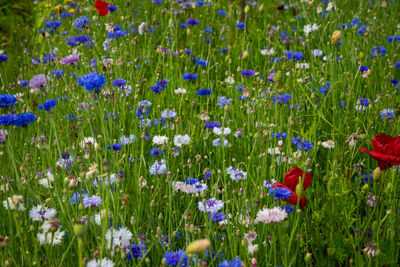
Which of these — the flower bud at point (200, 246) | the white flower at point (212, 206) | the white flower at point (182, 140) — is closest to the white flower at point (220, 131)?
the white flower at point (182, 140)

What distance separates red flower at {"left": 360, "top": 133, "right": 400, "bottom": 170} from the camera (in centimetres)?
105

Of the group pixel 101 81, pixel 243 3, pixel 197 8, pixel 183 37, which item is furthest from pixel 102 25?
pixel 101 81

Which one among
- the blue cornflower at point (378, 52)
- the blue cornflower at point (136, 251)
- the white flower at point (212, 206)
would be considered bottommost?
the blue cornflower at point (136, 251)

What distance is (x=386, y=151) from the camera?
1.08m

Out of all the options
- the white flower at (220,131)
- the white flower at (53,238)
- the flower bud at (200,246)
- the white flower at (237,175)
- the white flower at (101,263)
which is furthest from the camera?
the white flower at (220,131)

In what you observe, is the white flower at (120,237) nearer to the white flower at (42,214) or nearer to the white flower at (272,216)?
the white flower at (42,214)

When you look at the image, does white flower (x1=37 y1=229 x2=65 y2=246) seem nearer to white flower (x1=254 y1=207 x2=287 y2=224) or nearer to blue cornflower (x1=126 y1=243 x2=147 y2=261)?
blue cornflower (x1=126 y1=243 x2=147 y2=261)

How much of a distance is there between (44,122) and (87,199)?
1.05 metres

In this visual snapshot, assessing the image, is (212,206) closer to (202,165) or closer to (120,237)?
(120,237)

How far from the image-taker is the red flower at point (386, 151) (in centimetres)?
105

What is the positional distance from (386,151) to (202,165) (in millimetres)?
832

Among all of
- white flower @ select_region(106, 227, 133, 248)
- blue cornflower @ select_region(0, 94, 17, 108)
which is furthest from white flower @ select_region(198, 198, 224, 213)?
blue cornflower @ select_region(0, 94, 17, 108)

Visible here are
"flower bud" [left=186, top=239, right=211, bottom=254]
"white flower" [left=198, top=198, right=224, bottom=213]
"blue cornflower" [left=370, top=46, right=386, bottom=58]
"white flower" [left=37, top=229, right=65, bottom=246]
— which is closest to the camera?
"flower bud" [left=186, top=239, right=211, bottom=254]

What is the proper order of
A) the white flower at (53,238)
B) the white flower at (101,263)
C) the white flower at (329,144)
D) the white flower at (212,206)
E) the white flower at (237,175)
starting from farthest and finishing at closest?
the white flower at (329,144) → the white flower at (237,175) → the white flower at (212,206) → the white flower at (53,238) → the white flower at (101,263)
